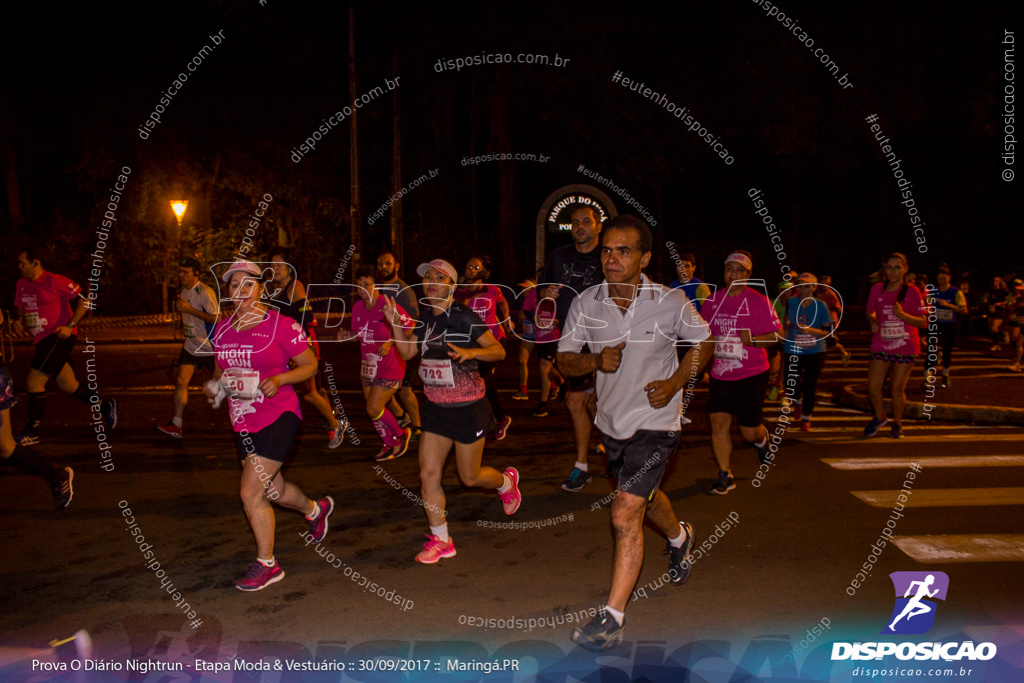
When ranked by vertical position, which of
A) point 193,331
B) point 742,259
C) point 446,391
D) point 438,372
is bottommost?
point 446,391

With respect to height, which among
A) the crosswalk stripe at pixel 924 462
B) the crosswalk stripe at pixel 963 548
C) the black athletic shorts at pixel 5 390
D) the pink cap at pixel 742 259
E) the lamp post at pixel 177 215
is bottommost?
the crosswalk stripe at pixel 963 548

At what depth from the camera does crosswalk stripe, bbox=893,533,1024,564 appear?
17.9 ft

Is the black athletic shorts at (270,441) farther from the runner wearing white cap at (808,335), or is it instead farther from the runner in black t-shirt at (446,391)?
the runner wearing white cap at (808,335)

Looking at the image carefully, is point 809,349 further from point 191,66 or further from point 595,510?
point 191,66

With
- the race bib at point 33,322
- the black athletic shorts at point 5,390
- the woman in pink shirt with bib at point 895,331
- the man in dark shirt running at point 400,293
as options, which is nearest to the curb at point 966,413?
the woman in pink shirt with bib at point 895,331

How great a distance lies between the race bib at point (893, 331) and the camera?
882cm

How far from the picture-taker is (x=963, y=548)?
5645 mm

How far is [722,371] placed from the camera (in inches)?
277

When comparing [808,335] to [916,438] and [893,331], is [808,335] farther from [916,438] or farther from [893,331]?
[916,438]

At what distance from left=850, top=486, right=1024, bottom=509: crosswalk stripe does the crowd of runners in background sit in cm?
107

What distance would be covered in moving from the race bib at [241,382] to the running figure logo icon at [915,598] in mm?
3788

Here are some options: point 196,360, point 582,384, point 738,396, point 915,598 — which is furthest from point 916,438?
point 196,360

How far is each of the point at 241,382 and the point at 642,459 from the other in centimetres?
242

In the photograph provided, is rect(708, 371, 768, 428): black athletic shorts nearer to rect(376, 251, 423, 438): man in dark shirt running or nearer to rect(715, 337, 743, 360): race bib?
rect(715, 337, 743, 360): race bib
